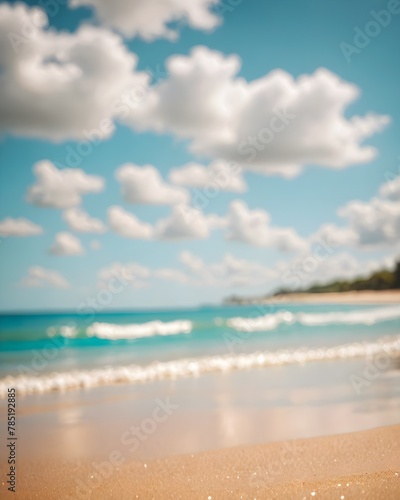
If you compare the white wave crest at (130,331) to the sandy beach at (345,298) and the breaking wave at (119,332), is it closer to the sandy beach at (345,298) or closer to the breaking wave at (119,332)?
the breaking wave at (119,332)

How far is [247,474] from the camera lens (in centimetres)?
493

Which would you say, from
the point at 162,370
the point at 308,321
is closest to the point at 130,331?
the point at 308,321

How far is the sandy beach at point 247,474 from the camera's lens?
14.4 feet

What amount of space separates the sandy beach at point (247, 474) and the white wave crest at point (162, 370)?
537 cm

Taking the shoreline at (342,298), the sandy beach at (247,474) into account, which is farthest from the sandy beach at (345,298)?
the sandy beach at (247,474)

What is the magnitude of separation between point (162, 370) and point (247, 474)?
7737mm

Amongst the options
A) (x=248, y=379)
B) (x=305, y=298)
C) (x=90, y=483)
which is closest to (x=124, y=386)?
(x=248, y=379)

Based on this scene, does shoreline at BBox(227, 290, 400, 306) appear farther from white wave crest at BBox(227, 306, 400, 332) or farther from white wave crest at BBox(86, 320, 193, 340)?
white wave crest at BBox(86, 320, 193, 340)

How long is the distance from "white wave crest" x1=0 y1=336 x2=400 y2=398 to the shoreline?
231ft

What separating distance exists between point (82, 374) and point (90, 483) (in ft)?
25.8

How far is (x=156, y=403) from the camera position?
8680mm

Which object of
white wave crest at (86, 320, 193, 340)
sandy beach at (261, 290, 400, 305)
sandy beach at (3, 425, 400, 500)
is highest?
white wave crest at (86, 320, 193, 340)

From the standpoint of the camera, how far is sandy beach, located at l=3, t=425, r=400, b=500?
173 inches

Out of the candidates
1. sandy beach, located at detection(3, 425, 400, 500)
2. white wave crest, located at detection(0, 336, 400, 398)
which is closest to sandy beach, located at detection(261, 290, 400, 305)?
white wave crest, located at detection(0, 336, 400, 398)
